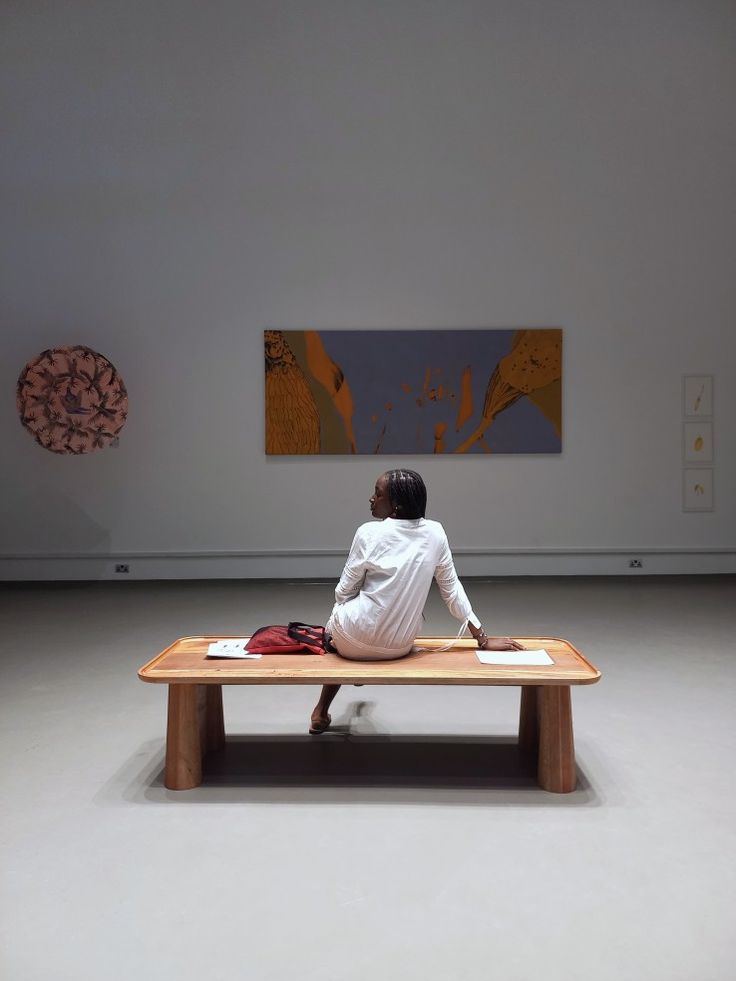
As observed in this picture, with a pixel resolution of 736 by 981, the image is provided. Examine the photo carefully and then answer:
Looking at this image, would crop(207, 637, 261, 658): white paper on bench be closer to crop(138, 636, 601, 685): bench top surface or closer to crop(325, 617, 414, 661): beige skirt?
crop(138, 636, 601, 685): bench top surface

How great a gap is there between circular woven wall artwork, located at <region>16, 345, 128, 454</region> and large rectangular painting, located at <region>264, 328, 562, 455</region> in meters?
1.49

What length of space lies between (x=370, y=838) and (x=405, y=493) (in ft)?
4.01

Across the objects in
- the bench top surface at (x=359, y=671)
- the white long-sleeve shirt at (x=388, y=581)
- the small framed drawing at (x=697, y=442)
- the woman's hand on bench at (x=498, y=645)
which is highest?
the small framed drawing at (x=697, y=442)

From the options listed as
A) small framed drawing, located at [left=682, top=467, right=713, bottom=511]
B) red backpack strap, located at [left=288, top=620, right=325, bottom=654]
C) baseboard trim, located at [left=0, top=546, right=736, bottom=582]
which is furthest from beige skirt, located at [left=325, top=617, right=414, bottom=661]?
small framed drawing, located at [left=682, top=467, right=713, bottom=511]

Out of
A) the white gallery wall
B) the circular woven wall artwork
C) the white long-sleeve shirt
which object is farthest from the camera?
the white gallery wall

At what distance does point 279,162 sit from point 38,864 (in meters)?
6.96

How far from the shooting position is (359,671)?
9.96ft

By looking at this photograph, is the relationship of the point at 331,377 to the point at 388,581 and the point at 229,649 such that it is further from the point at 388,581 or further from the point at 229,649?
the point at 388,581

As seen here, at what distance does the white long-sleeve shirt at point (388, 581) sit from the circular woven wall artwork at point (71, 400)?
525 cm

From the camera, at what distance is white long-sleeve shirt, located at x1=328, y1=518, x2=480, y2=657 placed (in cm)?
315

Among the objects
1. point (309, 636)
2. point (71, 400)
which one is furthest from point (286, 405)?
point (309, 636)

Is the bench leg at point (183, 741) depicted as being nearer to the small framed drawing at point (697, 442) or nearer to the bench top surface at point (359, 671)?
the bench top surface at point (359, 671)

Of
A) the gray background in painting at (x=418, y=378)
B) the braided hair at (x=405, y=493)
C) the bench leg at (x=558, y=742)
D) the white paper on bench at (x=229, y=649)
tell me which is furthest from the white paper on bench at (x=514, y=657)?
the gray background in painting at (x=418, y=378)

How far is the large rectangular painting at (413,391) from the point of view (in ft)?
26.3
